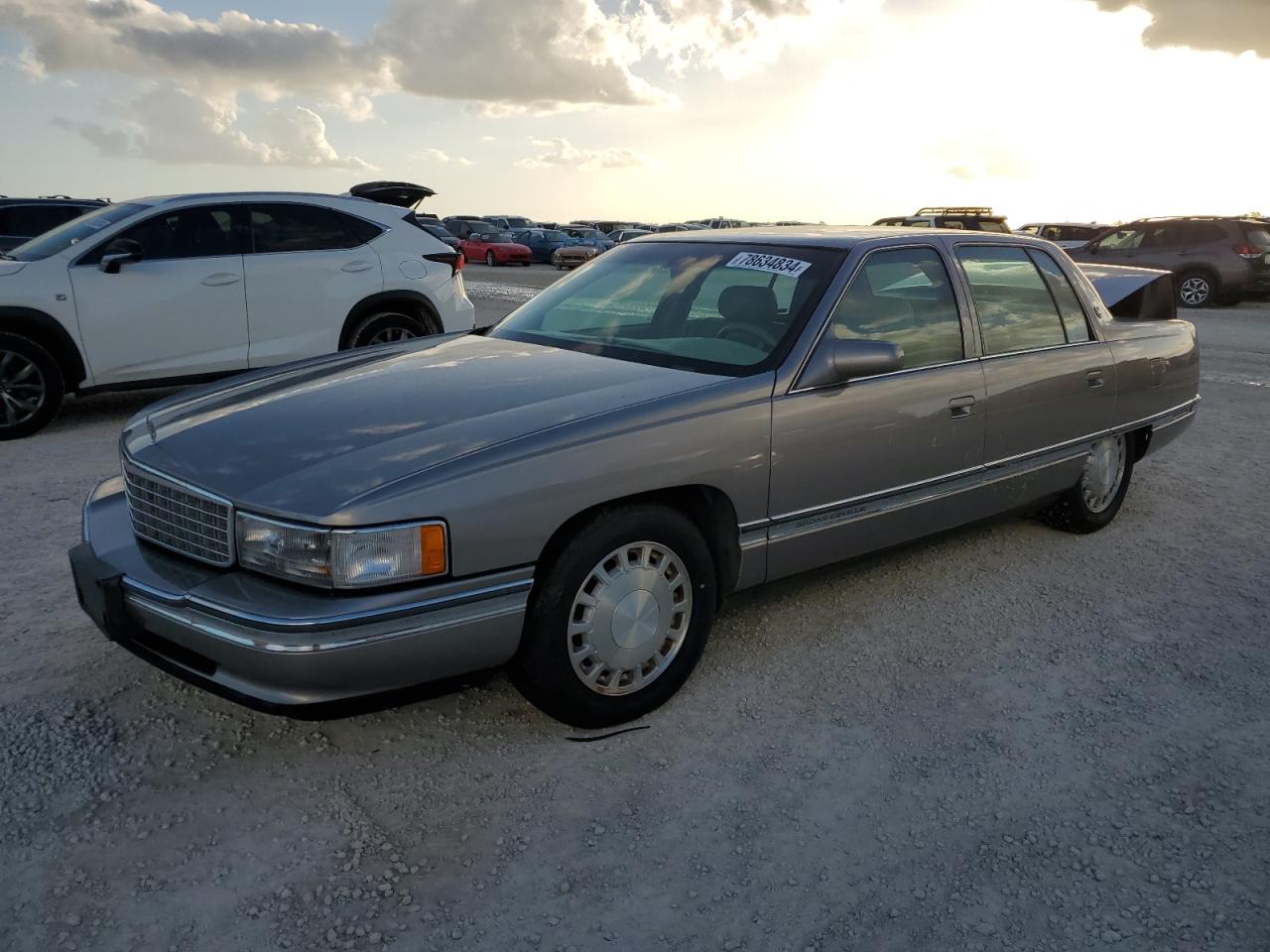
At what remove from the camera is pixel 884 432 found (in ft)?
12.2

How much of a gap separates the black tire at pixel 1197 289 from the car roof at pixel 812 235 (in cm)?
1623

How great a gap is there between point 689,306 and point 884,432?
0.90 metres

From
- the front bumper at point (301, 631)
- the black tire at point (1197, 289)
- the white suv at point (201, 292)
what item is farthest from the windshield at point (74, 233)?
the black tire at point (1197, 289)

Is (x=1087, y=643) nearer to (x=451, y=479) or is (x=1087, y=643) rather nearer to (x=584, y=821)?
(x=584, y=821)

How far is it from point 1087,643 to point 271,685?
2963 mm

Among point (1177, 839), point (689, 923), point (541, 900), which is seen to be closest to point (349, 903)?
point (541, 900)

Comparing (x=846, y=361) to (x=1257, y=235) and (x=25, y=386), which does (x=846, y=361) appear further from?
(x=1257, y=235)

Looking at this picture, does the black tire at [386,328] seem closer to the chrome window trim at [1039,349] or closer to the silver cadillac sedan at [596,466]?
the silver cadillac sedan at [596,466]

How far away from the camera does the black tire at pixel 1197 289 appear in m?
18.2

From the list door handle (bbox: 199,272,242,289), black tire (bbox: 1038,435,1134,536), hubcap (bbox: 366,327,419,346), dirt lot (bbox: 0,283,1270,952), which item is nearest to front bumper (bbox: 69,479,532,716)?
dirt lot (bbox: 0,283,1270,952)

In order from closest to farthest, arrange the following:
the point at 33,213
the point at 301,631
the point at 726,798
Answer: the point at 301,631 < the point at 726,798 < the point at 33,213

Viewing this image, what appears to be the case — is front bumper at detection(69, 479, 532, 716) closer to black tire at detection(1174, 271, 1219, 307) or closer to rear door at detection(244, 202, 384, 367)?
rear door at detection(244, 202, 384, 367)

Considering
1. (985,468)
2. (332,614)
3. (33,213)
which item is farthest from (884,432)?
(33,213)

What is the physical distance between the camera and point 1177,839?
270 cm
